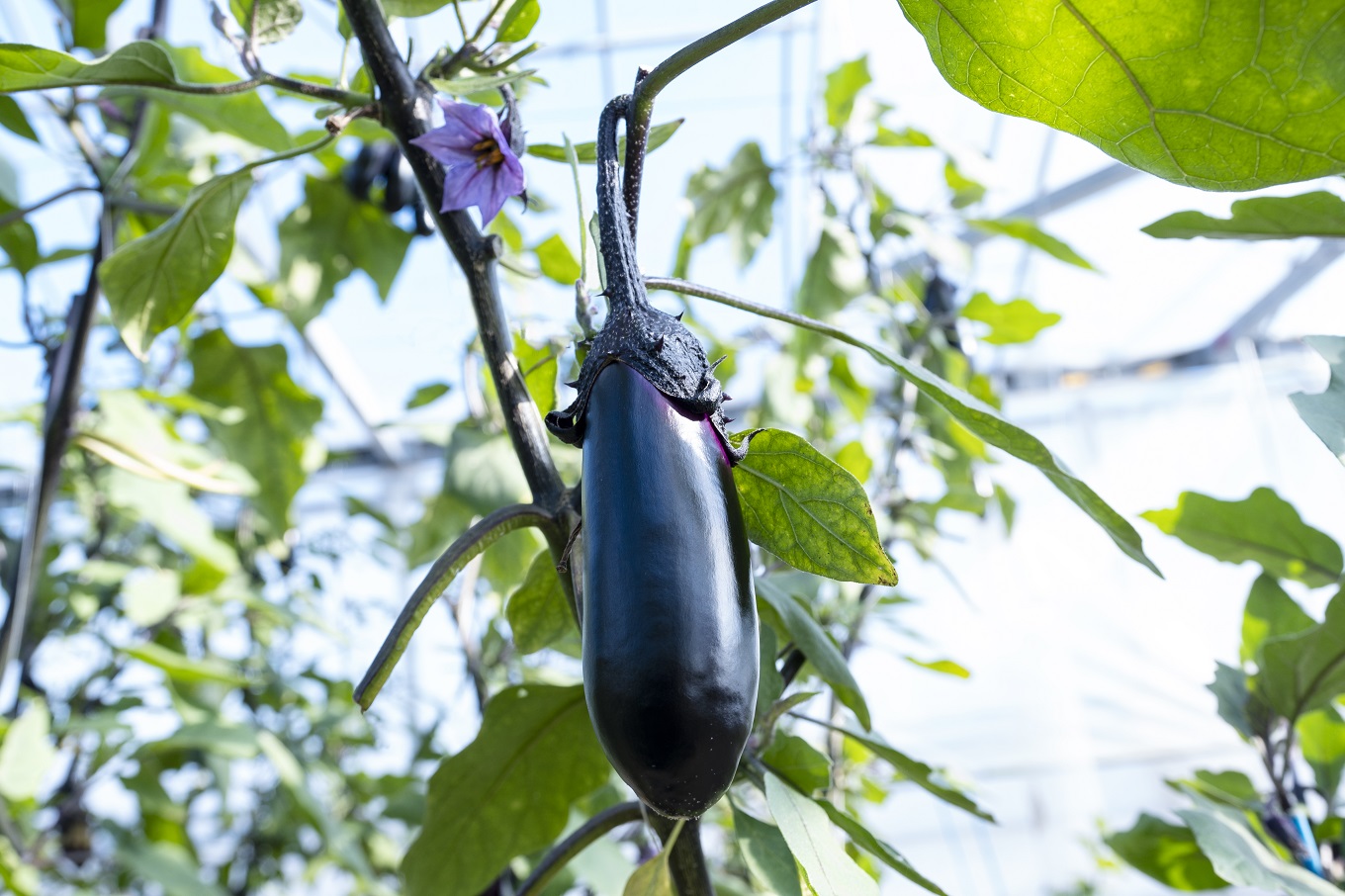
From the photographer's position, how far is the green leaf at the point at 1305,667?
0.43 meters

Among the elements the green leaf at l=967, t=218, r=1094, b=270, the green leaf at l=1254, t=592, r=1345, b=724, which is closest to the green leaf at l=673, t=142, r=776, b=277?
the green leaf at l=967, t=218, r=1094, b=270

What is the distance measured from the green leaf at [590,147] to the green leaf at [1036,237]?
365 millimetres

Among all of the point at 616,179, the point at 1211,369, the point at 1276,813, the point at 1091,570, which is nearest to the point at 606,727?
the point at 616,179

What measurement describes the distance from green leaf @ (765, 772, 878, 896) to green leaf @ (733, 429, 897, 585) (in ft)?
0.26

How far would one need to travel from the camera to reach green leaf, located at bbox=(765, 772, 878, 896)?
28cm

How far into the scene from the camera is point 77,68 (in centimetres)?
36

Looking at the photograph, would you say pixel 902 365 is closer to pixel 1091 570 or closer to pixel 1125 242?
Result: pixel 1125 242

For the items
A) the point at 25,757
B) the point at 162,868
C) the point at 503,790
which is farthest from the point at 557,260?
the point at 162,868

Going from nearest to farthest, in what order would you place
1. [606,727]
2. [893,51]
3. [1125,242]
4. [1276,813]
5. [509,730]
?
1. [606,727]
2. [509,730]
3. [1276,813]
4. [893,51]
5. [1125,242]

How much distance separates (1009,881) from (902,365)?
5900 mm

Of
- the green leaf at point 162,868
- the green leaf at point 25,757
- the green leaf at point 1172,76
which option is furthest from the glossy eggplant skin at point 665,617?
the green leaf at point 162,868

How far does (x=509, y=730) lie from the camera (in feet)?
1.24

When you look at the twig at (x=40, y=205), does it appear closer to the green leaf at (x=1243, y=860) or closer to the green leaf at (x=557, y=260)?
the green leaf at (x=557, y=260)

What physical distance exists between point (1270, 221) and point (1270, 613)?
25 centimetres
